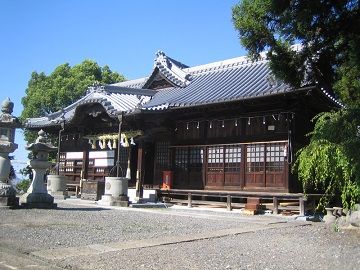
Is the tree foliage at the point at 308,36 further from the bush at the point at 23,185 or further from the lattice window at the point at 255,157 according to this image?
the bush at the point at 23,185

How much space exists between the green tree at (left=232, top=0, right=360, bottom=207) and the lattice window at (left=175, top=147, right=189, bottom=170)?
10.4 m

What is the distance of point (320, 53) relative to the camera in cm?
1063

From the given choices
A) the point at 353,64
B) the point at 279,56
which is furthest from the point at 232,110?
the point at 353,64

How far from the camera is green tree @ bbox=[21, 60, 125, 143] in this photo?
134ft

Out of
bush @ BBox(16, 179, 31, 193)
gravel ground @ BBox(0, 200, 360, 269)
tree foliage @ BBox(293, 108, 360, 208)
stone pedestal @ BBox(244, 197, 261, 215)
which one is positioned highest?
tree foliage @ BBox(293, 108, 360, 208)

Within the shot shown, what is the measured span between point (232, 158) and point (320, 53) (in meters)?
9.20

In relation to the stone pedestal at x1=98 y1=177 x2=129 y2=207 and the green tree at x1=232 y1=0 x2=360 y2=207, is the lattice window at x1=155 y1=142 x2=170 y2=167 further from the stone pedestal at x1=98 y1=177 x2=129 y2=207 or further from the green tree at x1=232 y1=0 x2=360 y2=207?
the green tree at x1=232 y1=0 x2=360 y2=207

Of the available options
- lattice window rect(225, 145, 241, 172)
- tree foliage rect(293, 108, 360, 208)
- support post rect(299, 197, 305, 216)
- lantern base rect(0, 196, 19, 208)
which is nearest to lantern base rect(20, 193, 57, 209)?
lantern base rect(0, 196, 19, 208)

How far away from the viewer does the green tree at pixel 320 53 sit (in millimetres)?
9451

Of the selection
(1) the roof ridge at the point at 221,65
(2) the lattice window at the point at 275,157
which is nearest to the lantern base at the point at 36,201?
(2) the lattice window at the point at 275,157

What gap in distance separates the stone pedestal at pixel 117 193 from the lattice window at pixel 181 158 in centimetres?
370

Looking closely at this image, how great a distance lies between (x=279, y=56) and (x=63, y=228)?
23.1 feet

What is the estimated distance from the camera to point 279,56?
34.9 feet

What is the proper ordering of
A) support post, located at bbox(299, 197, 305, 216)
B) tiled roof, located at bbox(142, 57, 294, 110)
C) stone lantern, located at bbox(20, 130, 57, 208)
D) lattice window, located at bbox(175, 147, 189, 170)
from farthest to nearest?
lattice window, located at bbox(175, 147, 189, 170) < tiled roof, located at bbox(142, 57, 294, 110) < support post, located at bbox(299, 197, 305, 216) < stone lantern, located at bbox(20, 130, 57, 208)
